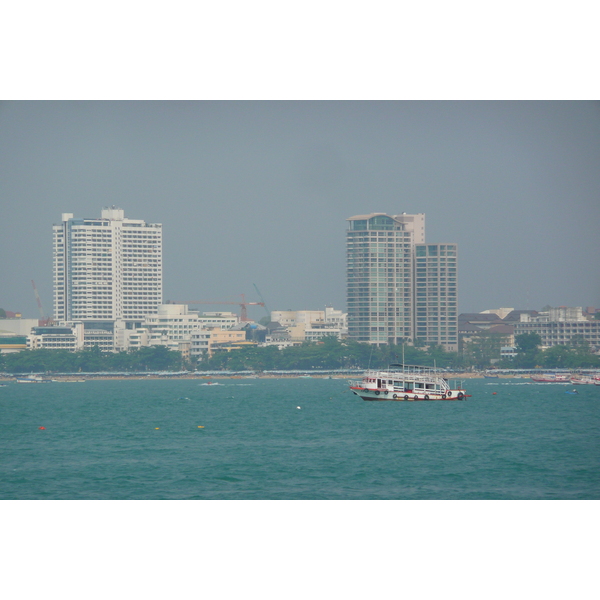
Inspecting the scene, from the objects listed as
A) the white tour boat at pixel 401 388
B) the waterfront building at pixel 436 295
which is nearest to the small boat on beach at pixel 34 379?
the waterfront building at pixel 436 295

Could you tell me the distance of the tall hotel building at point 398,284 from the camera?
391 ft

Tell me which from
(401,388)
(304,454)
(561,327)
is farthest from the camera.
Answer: (561,327)

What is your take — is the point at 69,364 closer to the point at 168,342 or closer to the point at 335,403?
the point at 168,342

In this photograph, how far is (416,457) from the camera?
23.5m

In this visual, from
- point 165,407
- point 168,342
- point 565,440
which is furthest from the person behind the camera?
point 168,342

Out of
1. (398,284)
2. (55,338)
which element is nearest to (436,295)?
(398,284)

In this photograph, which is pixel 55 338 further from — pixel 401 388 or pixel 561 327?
pixel 401 388

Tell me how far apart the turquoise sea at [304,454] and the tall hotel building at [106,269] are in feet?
322

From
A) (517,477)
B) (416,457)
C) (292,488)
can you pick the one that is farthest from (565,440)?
(292,488)

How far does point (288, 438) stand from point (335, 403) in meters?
19.3

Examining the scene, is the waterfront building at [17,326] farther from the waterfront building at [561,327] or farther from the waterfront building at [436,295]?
the waterfront building at [561,327]

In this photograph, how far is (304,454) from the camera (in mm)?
23984

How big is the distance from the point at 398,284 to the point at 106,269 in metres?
44.9

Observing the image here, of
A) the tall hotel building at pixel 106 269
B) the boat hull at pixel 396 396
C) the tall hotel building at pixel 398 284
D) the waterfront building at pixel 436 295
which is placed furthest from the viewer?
the tall hotel building at pixel 106 269
